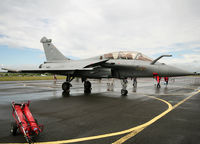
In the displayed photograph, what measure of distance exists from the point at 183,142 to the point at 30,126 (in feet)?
11.1

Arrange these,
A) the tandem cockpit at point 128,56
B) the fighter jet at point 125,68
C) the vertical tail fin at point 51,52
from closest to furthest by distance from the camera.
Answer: the fighter jet at point 125,68
the tandem cockpit at point 128,56
the vertical tail fin at point 51,52

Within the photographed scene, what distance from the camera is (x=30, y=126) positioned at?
341 centimetres

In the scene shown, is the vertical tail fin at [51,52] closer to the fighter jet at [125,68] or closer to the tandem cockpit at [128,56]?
the fighter jet at [125,68]

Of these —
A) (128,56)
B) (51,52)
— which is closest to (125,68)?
(128,56)

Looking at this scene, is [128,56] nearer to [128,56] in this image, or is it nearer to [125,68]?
[128,56]

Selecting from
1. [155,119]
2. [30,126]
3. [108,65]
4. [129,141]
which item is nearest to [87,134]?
[129,141]

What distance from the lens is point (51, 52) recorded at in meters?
15.9

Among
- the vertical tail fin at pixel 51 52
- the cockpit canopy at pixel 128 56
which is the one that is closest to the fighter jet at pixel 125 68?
the cockpit canopy at pixel 128 56

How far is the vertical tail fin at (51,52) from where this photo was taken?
15695mm

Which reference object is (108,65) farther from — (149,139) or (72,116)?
(149,139)

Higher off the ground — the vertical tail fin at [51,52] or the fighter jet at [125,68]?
the vertical tail fin at [51,52]

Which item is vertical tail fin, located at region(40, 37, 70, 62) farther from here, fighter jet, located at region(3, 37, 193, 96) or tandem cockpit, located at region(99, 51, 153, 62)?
tandem cockpit, located at region(99, 51, 153, 62)

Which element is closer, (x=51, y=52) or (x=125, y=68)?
(x=125, y=68)

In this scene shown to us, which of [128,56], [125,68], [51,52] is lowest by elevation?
[125,68]
